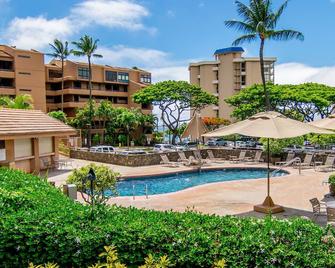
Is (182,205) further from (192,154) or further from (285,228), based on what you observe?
(192,154)

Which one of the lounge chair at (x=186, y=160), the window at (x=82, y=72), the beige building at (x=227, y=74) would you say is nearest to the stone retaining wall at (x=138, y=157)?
the lounge chair at (x=186, y=160)

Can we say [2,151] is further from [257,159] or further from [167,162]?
[257,159]

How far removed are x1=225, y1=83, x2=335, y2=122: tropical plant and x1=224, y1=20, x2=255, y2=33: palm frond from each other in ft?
60.5

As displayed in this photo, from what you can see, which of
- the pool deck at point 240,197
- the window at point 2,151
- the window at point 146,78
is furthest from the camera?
the window at point 146,78

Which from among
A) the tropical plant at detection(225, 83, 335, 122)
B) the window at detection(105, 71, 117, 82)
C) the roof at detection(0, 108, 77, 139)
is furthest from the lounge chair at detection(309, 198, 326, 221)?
the window at detection(105, 71, 117, 82)

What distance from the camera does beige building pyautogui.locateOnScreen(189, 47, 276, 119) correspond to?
237 ft

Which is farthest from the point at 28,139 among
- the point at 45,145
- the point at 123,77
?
the point at 123,77

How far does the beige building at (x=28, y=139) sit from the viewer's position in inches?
782

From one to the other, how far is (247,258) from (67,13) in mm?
21001

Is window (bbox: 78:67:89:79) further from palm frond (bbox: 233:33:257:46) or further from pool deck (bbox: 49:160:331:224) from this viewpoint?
pool deck (bbox: 49:160:331:224)

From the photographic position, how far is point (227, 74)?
241 feet

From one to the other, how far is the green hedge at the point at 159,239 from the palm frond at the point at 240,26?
25120 millimetres

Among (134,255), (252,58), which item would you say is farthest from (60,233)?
(252,58)

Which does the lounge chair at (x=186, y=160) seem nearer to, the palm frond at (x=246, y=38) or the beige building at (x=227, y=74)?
the palm frond at (x=246, y=38)
